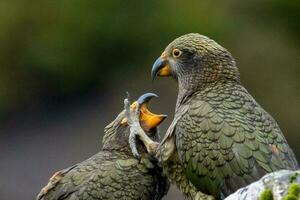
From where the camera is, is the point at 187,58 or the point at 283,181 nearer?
the point at 283,181

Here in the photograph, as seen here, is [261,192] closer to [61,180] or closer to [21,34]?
[61,180]

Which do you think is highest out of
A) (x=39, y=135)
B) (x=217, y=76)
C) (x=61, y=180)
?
(x=217, y=76)

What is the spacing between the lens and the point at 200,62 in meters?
10.7

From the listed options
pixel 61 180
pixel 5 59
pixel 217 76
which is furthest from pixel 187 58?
pixel 5 59

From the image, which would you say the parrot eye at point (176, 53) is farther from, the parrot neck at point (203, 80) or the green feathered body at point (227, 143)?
the green feathered body at point (227, 143)

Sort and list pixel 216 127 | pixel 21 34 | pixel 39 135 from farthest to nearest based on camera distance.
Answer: pixel 21 34
pixel 39 135
pixel 216 127

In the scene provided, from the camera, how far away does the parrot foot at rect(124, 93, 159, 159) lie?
10.9 m

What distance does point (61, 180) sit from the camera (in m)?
10.8

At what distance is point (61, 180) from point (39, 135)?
11.4 metres

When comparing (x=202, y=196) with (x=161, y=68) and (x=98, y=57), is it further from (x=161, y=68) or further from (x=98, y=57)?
(x=98, y=57)

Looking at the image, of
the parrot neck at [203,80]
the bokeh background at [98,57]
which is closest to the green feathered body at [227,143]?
the parrot neck at [203,80]

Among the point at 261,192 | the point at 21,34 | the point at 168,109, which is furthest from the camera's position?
the point at 21,34

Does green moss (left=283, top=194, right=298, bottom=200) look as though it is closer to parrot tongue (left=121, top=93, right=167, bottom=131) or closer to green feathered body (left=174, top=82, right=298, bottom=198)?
green feathered body (left=174, top=82, right=298, bottom=198)

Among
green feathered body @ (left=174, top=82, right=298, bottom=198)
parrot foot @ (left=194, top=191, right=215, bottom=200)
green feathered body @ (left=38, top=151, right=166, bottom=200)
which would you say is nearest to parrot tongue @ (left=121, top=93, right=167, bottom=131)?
green feathered body @ (left=38, top=151, right=166, bottom=200)
